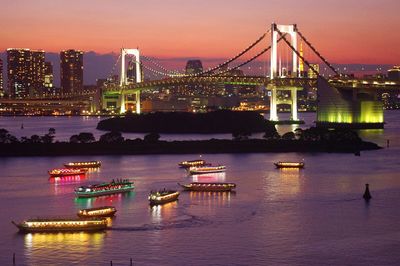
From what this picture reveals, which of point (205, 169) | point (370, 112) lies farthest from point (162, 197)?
point (370, 112)

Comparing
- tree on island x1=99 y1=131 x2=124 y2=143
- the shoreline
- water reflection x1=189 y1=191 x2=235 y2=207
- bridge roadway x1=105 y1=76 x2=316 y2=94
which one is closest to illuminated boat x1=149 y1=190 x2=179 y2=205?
water reflection x1=189 y1=191 x2=235 y2=207

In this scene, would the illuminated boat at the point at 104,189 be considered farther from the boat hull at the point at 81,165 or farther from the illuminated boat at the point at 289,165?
the illuminated boat at the point at 289,165

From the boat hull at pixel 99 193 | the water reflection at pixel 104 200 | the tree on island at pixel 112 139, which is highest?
the tree on island at pixel 112 139

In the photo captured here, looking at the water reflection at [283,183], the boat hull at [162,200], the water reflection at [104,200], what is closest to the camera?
the boat hull at [162,200]

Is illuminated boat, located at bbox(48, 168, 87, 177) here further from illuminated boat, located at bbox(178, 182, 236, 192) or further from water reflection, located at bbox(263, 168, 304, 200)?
water reflection, located at bbox(263, 168, 304, 200)

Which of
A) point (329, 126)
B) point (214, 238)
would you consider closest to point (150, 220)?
point (214, 238)

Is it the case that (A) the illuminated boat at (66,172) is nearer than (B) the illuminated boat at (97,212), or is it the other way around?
(B) the illuminated boat at (97,212)

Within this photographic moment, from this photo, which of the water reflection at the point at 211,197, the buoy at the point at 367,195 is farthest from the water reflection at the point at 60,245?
the buoy at the point at 367,195
